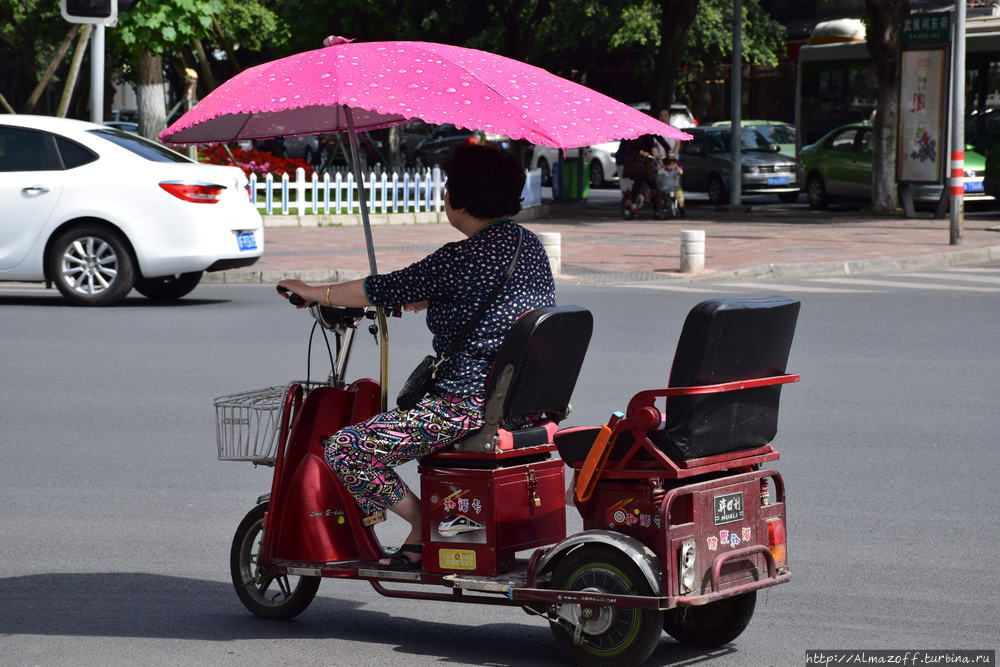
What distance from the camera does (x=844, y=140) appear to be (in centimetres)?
2755

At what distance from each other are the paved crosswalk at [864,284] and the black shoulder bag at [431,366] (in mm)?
10516

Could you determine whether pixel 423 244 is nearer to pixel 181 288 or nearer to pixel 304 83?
pixel 181 288

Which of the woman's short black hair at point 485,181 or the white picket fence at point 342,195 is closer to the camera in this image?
the woman's short black hair at point 485,181

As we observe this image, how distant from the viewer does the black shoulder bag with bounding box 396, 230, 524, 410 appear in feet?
15.0

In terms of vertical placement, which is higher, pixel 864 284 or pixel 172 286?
pixel 172 286

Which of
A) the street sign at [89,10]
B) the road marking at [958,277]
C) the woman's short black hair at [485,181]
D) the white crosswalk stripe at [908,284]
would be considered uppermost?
the street sign at [89,10]

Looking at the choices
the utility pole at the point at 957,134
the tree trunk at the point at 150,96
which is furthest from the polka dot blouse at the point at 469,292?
the tree trunk at the point at 150,96

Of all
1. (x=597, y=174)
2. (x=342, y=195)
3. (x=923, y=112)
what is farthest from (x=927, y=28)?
(x=597, y=174)

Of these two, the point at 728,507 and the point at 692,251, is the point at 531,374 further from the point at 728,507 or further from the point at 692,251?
the point at 692,251

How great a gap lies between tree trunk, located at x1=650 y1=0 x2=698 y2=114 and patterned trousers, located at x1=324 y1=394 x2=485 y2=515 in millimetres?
26132

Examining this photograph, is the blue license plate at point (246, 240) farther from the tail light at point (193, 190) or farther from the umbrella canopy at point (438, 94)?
the umbrella canopy at point (438, 94)

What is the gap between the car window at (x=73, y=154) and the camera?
13.2 m

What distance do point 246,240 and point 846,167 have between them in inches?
642

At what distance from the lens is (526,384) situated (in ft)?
14.8
